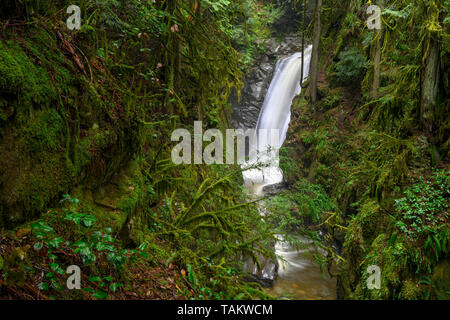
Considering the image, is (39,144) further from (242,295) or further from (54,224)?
(242,295)

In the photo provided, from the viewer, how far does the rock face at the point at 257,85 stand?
2075cm

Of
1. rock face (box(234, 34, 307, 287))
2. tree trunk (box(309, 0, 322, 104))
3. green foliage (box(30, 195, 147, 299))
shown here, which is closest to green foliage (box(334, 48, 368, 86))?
tree trunk (box(309, 0, 322, 104))

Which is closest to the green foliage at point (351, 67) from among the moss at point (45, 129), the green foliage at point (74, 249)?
the moss at point (45, 129)

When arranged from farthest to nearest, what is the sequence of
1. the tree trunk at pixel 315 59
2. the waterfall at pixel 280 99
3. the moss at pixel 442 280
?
the waterfall at pixel 280 99
the tree trunk at pixel 315 59
the moss at pixel 442 280

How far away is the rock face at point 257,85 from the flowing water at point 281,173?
592 mm

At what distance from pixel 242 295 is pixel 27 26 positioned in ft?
11.6

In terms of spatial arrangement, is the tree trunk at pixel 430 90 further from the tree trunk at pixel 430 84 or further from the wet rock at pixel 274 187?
the wet rock at pixel 274 187

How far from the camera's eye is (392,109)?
5.87 m

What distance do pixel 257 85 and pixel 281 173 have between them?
10503 millimetres

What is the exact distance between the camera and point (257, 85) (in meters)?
21.0

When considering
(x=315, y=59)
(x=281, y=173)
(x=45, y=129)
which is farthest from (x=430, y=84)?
(x=315, y=59)

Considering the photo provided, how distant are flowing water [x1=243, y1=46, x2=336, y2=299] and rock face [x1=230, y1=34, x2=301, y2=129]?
0.59m

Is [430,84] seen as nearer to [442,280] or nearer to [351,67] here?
[442,280]

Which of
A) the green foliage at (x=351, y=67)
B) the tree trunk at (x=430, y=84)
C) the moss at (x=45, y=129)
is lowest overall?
the moss at (x=45, y=129)
